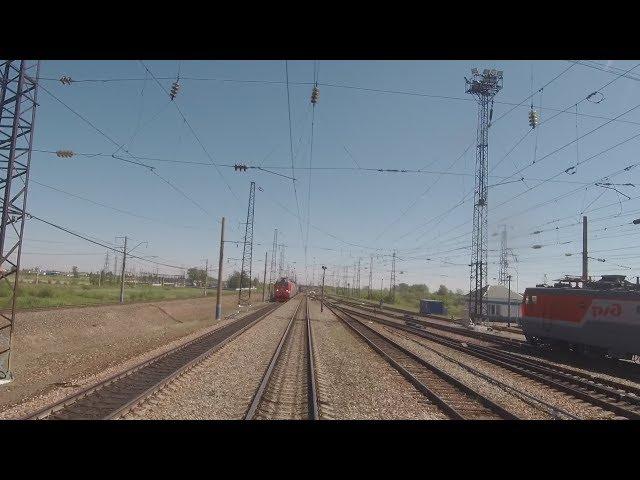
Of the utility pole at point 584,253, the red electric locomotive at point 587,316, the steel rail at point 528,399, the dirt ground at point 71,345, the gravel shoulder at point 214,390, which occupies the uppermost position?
the utility pole at point 584,253

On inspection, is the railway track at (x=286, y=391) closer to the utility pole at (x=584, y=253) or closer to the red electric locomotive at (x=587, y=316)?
the red electric locomotive at (x=587, y=316)

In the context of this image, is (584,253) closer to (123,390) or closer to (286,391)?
(286,391)

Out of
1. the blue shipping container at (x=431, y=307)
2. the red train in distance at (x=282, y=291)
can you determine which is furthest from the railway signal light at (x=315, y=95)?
the red train in distance at (x=282, y=291)

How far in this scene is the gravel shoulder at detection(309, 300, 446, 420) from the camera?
9875 mm

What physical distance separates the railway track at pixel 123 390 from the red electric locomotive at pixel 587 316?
15.7 m

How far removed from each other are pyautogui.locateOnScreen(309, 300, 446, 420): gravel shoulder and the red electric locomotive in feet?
28.8

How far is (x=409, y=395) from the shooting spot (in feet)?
38.9

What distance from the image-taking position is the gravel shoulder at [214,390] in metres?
9.24

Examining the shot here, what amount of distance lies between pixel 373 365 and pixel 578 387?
660 centimetres

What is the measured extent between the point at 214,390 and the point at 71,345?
1544cm

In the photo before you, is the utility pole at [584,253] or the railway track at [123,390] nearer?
the railway track at [123,390]

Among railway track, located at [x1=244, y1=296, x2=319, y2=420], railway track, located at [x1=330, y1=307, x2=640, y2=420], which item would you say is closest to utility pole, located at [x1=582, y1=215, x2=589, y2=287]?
railway track, located at [x1=330, y1=307, x2=640, y2=420]
